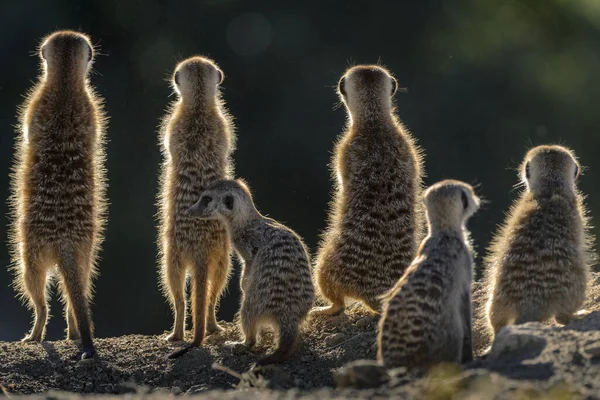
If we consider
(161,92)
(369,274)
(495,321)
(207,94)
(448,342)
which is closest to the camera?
(448,342)

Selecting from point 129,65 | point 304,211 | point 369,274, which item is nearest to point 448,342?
point 369,274

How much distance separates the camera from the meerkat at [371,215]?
666 centimetres

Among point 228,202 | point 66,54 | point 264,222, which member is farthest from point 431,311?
point 66,54

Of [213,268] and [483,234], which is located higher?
[483,234]

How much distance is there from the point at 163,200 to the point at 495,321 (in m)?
2.49

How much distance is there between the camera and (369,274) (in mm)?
6629

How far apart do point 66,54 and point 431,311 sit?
371cm

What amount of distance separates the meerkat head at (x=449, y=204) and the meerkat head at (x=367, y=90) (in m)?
2.22

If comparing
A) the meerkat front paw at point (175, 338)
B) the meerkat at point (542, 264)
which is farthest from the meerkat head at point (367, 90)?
the meerkat front paw at point (175, 338)

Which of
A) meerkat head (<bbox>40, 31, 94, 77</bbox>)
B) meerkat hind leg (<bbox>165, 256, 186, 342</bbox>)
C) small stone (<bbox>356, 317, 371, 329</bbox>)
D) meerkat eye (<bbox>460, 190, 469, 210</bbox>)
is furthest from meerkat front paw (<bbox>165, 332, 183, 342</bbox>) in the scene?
meerkat eye (<bbox>460, 190, 469, 210</bbox>)

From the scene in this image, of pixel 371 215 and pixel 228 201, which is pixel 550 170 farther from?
pixel 228 201

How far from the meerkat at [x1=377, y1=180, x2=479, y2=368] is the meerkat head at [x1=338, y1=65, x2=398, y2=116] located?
248cm

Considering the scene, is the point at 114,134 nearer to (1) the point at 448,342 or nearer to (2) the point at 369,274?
(2) the point at 369,274

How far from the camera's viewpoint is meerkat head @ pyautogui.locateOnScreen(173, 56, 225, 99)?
280 inches
